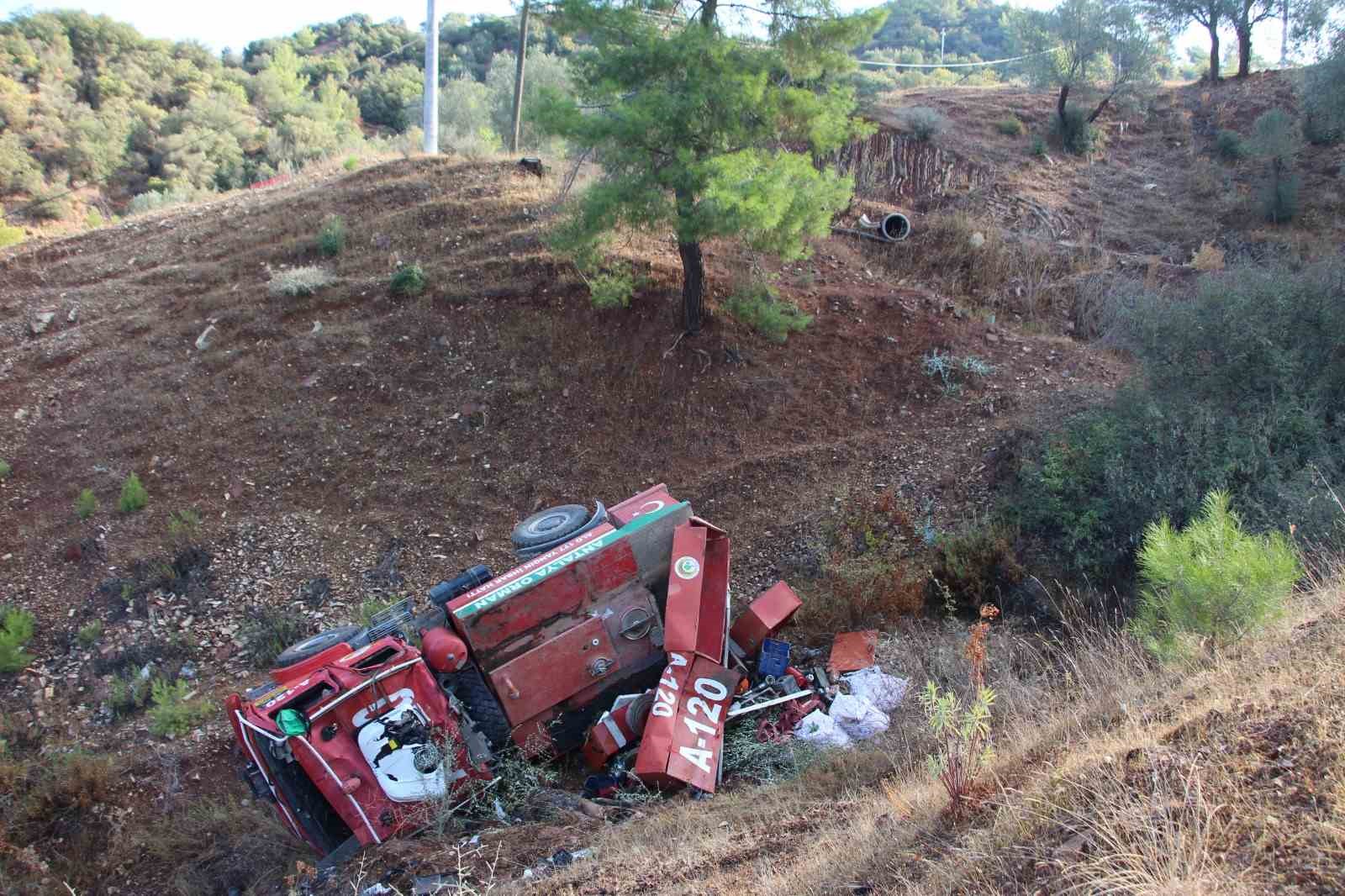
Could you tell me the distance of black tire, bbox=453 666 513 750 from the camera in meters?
5.82

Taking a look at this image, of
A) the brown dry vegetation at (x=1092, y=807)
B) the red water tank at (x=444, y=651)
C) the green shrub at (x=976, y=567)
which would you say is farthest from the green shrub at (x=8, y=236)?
the brown dry vegetation at (x=1092, y=807)

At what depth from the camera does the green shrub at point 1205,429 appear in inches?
293

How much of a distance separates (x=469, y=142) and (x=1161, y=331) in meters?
15.0

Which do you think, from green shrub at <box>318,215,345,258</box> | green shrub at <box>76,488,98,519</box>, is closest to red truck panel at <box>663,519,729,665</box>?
green shrub at <box>76,488,98,519</box>

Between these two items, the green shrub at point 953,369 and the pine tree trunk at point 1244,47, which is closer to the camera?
the green shrub at point 953,369

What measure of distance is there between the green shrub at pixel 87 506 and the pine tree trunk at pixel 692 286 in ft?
24.6

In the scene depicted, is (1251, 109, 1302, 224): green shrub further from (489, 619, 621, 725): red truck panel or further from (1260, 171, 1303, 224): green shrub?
(489, 619, 621, 725): red truck panel

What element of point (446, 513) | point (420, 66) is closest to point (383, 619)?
point (446, 513)

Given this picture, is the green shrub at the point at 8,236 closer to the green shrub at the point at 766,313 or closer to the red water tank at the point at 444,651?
the green shrub at the point at 766,313

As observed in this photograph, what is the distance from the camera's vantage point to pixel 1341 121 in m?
16.6

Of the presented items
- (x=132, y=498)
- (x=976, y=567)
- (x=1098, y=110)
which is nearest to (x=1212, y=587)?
(x=976, y=567)

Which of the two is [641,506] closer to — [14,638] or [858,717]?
[858,717]

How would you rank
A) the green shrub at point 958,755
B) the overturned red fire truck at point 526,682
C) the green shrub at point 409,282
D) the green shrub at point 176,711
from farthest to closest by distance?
the green shrub at point 409,282 < the green shrub at point 176,711 < the overturned red fire truck at point 526,682 < the green shrub at point 958,755

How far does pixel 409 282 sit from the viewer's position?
41.1 ft
